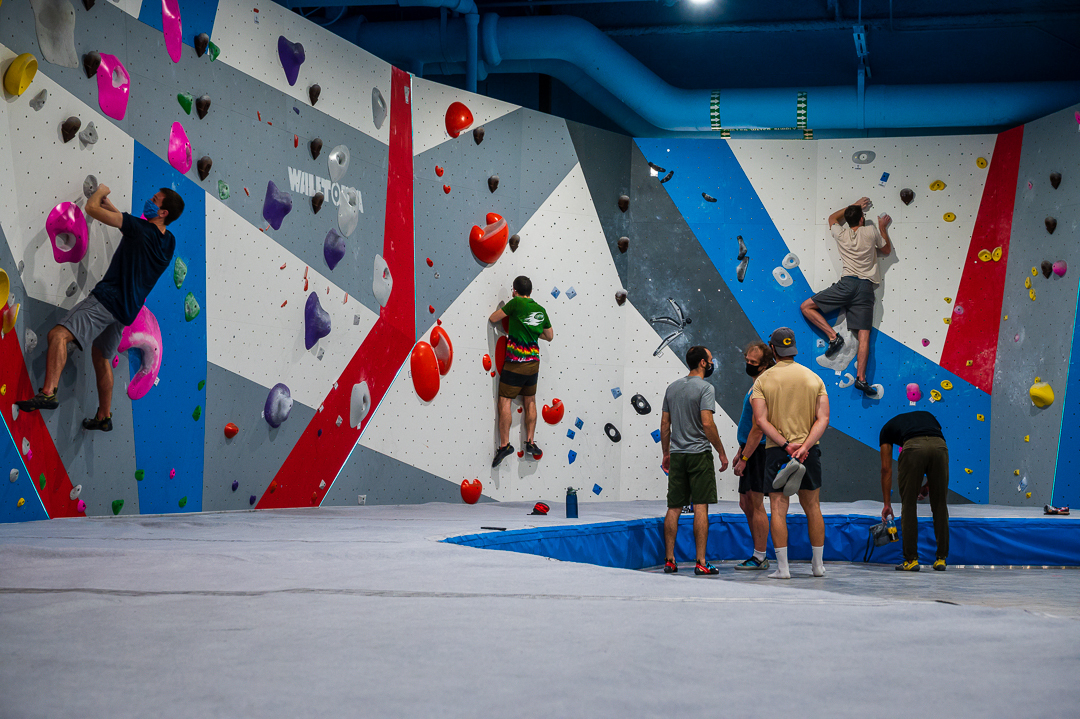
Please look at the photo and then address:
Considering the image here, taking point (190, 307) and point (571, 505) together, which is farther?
point (571, 505)

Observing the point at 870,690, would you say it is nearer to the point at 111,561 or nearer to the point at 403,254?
the point at 111,561

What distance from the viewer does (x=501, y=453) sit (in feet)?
24.0

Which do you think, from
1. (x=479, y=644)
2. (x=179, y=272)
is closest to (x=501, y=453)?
(x=179, y=272)

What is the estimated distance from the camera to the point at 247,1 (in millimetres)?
5680

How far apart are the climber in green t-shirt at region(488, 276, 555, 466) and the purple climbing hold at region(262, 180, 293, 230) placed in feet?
6.74

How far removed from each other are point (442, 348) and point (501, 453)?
0.99m

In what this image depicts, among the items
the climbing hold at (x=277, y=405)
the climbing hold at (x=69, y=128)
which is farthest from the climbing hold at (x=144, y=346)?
the climbing hold at (x=69, y=128)

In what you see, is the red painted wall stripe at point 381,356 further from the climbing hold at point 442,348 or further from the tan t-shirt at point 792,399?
the tan t-shirt at point 792,399

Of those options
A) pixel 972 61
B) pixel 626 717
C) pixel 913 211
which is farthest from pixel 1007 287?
pixel 626 717

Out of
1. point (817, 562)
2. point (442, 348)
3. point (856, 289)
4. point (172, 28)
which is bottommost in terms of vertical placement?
point (817, 562)

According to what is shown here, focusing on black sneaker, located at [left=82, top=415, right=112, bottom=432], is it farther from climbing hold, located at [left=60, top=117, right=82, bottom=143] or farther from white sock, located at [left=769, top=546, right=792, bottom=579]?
white sock, located at [left=769, top=546, right=792, bottom=579]

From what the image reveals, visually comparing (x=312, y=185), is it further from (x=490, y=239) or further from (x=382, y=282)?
(x=490, y=239)

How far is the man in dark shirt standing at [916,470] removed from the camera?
17.0 ft

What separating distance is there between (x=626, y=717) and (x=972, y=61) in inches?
389
